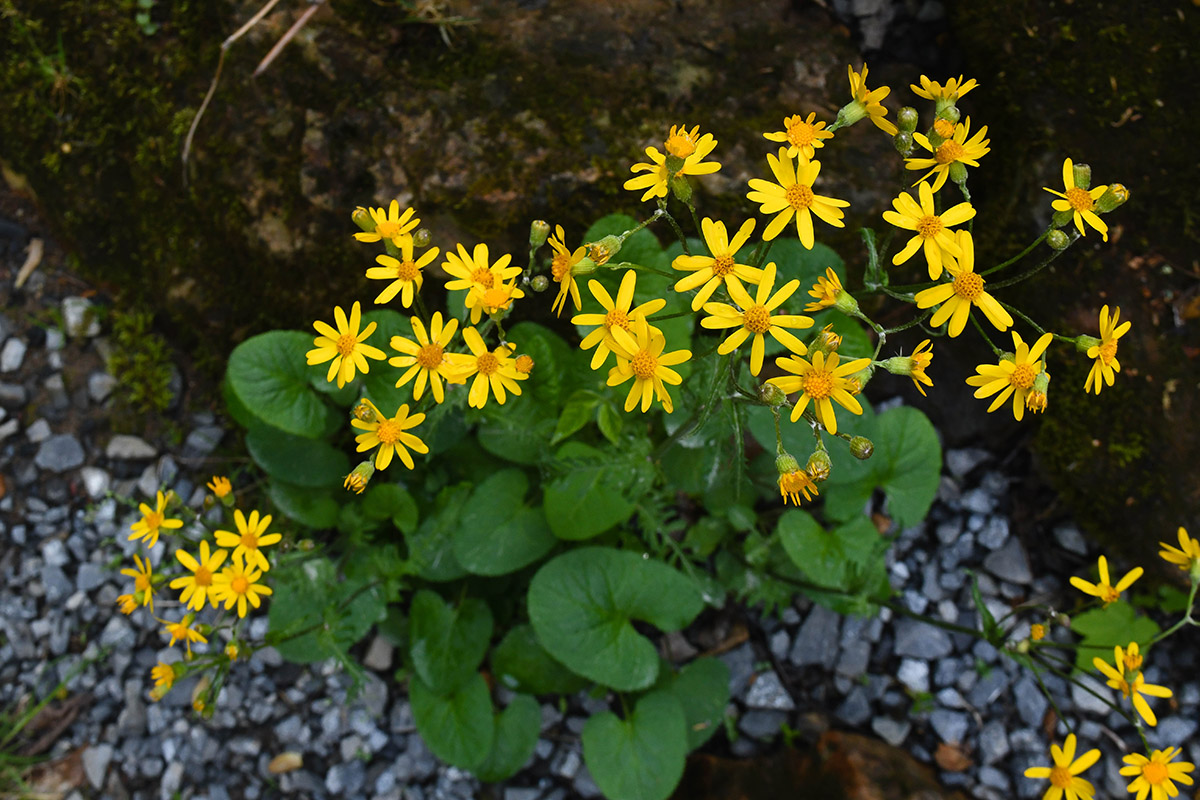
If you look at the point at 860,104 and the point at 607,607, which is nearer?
the point at 860,104

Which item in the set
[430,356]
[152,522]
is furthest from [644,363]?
[152,522]

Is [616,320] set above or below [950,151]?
below

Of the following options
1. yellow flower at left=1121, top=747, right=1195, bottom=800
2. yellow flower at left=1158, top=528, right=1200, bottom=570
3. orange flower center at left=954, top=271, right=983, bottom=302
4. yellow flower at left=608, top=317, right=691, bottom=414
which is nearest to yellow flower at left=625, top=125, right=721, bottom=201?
yellow flower at left=608, top=317, right=691, bottom=414

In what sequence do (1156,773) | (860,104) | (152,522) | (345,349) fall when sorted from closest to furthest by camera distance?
(860,104), (345,349), (1156,773), (152,522)

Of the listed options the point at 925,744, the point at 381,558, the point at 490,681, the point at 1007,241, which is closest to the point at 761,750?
the point at 925,744

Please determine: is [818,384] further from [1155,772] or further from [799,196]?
[1155,772]

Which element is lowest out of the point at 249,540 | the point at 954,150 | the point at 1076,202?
the point at 249,540

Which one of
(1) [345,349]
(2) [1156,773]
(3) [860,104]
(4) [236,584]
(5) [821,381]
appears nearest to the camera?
(5) [821,381]
